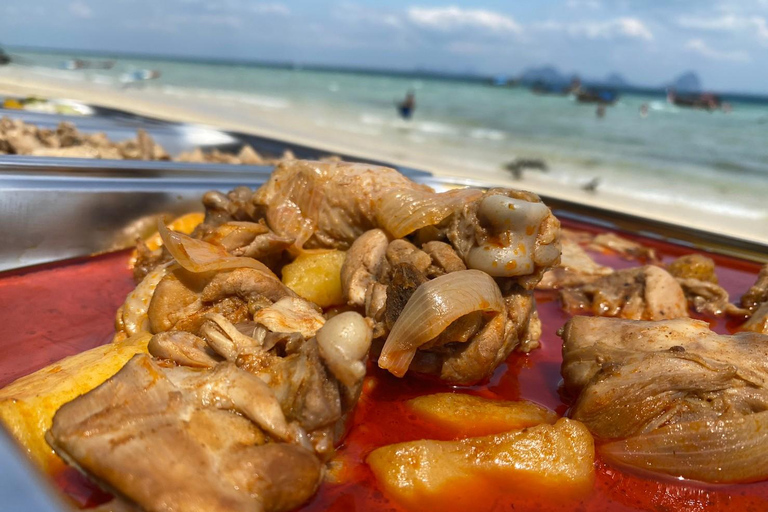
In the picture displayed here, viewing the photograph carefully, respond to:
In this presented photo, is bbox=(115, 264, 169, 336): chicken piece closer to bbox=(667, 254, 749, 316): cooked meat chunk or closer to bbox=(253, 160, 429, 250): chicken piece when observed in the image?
bbox=(253, 160, 429, 250): chicken piece

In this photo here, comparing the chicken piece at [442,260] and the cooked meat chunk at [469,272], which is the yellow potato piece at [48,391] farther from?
the chicken piece at [442,260]

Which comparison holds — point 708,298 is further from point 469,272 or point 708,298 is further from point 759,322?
point 469,272

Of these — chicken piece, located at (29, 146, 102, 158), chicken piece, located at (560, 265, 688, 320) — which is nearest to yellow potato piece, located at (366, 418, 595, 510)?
chicken piece, located at (560, 265, 688, 320)

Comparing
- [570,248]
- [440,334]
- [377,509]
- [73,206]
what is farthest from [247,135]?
[377,509]

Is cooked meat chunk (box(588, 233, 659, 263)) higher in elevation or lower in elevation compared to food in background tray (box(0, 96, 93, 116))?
higher

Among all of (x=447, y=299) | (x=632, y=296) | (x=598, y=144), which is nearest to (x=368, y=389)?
(x=447, y=299)

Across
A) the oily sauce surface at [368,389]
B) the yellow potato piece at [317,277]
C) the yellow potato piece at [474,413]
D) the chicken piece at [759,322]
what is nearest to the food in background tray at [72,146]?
the oily sauce surface at [368,389]

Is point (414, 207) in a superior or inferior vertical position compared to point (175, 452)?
superior
